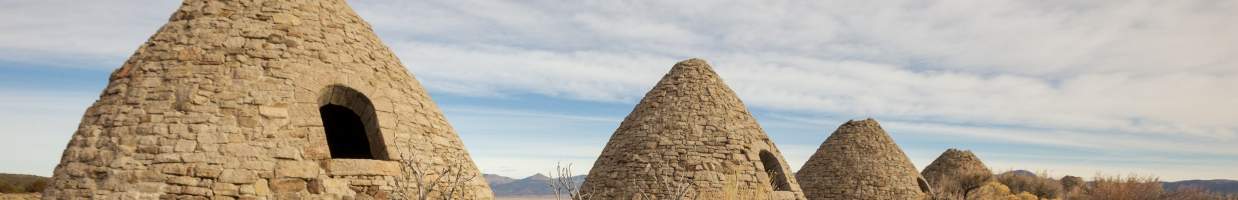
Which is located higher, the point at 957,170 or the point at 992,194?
the point at 957,170

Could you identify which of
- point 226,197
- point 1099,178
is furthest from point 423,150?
point 1099,178

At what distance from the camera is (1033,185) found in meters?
30.2

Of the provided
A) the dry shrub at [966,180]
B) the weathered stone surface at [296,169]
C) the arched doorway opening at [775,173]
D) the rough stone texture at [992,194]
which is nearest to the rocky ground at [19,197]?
the weathered stone surface at [296,169]

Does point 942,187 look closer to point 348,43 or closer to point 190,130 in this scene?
point 348,43

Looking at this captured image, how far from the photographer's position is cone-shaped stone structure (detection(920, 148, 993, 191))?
2712cm

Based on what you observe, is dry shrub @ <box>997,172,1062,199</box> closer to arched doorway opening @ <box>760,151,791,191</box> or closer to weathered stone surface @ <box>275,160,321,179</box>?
arched doorway opening @ <box>760,151,791,191</box>

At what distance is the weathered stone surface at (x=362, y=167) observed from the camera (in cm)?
817

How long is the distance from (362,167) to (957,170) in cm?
2366

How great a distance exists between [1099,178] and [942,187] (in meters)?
4.55

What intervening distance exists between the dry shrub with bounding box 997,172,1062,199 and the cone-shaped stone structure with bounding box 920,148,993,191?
188 centimetres

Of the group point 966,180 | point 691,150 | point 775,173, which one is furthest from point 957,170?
point 691,150

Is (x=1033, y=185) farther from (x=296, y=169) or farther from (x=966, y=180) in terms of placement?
(x=296, y=169)

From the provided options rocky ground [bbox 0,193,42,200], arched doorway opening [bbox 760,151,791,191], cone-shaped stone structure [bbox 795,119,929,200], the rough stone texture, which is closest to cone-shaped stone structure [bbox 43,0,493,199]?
arched doorway opening [bbox 760,151,791,191]

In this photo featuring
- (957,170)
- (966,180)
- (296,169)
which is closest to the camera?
(296,169)
